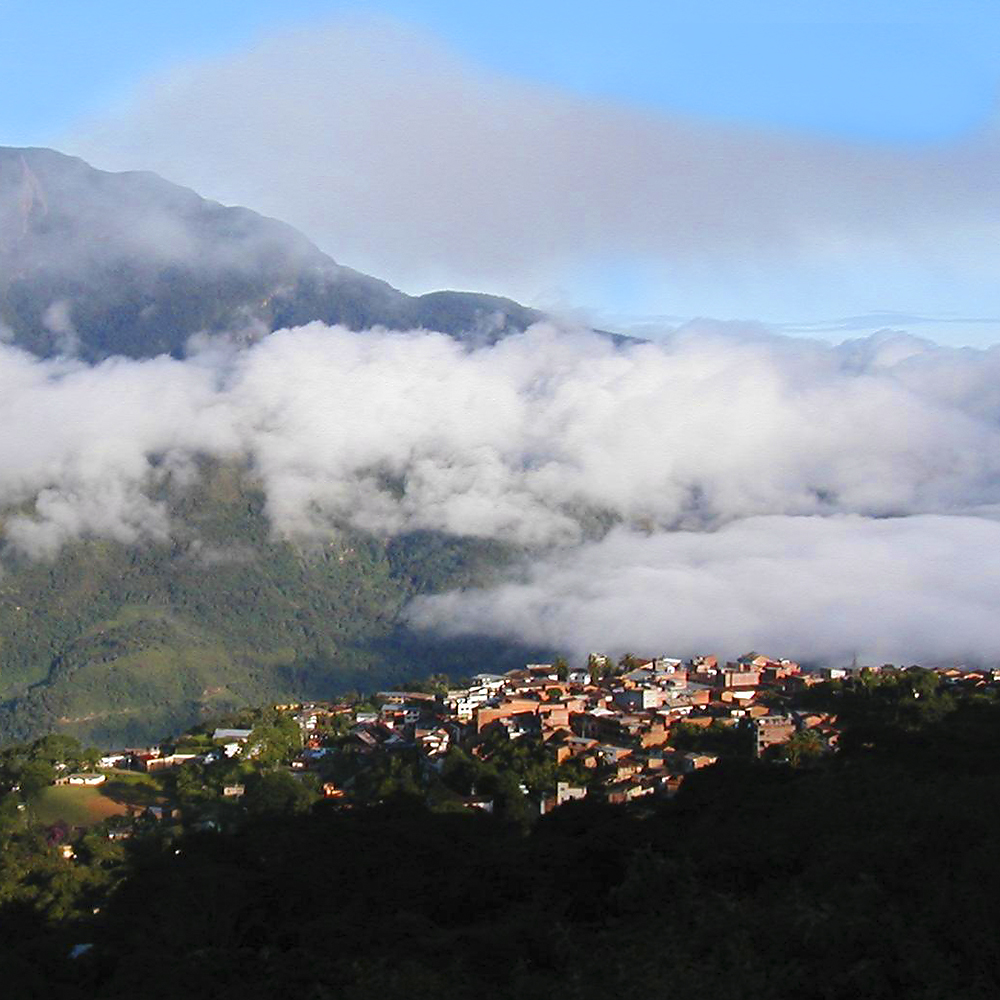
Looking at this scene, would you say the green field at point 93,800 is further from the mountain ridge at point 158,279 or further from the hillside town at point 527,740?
the mountain ridge at point 158,279

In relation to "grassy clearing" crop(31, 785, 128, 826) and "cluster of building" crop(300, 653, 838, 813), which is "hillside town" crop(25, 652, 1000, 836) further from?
"grassy clearing" crop(31, 785, 128, 826)

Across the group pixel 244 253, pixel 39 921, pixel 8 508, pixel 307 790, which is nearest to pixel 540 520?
pixel 8 508

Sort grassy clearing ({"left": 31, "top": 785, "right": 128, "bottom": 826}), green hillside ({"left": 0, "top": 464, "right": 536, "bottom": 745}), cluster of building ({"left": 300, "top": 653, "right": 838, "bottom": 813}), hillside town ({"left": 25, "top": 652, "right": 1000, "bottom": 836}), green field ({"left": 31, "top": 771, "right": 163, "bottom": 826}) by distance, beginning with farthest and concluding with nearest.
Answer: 1. green hillside ({"left": 0, "top": 464, "right": 536, "bottom": 745})
2. green field ({"left": 31, "top": 771, "right": 163, "bottom": 826})
3. grassy clearing ({"left": 31, "top": 785, "right": 128, "bottom": 826})
4. cluster of building ({"left": 300, "top": 653, "right": 838, "bottom": 813})
5. hillside town ({"left": 25, "top": 652, "right": 1000, "bottom": 836})

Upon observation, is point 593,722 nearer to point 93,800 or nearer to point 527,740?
point 527,740

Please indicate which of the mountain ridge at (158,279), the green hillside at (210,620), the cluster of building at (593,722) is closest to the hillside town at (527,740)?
the cluster of building at (593,722)

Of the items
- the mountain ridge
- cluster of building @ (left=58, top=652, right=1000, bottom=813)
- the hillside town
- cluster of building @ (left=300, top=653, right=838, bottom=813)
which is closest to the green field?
the hillside town

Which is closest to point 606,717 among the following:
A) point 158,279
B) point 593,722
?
point 593,722
